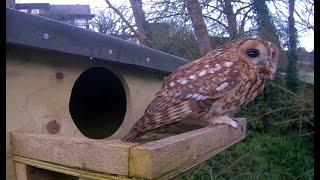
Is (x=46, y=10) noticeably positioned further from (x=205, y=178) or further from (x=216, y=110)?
(x=216, y=110)

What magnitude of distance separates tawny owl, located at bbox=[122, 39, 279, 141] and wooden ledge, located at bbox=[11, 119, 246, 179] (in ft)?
0.49

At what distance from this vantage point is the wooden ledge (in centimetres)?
79

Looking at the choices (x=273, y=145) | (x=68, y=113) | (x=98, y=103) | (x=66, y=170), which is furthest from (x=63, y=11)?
(x=66, y=170)

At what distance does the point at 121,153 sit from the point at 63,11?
238 inches

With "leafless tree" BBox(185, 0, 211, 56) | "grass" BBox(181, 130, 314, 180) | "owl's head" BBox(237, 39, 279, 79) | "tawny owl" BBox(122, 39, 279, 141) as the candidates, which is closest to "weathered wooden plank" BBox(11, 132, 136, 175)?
"tawny owl" BBox(122, 39, 279, 141)

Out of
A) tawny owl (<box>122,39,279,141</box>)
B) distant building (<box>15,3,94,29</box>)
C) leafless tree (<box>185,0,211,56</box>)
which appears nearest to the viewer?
tawny owl (<box>122,39,279,141</box>)

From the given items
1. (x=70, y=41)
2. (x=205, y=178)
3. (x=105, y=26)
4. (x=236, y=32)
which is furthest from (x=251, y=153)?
(x=70, y=41)

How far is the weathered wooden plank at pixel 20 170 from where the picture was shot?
3.80ft

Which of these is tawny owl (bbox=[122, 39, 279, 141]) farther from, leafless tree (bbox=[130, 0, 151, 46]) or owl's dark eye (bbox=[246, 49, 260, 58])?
leafless tree (bbox=[130, 0, 151, 46])

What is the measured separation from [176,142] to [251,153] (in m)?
4.18

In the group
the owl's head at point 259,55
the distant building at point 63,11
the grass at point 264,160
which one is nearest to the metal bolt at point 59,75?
the owl's head at point 259,55

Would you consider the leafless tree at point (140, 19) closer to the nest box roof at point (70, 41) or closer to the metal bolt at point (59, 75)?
the nest box roof at point (70, 41)

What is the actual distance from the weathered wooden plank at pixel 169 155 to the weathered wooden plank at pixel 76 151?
0.04 m

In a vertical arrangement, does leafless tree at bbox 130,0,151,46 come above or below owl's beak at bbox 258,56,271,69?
above
